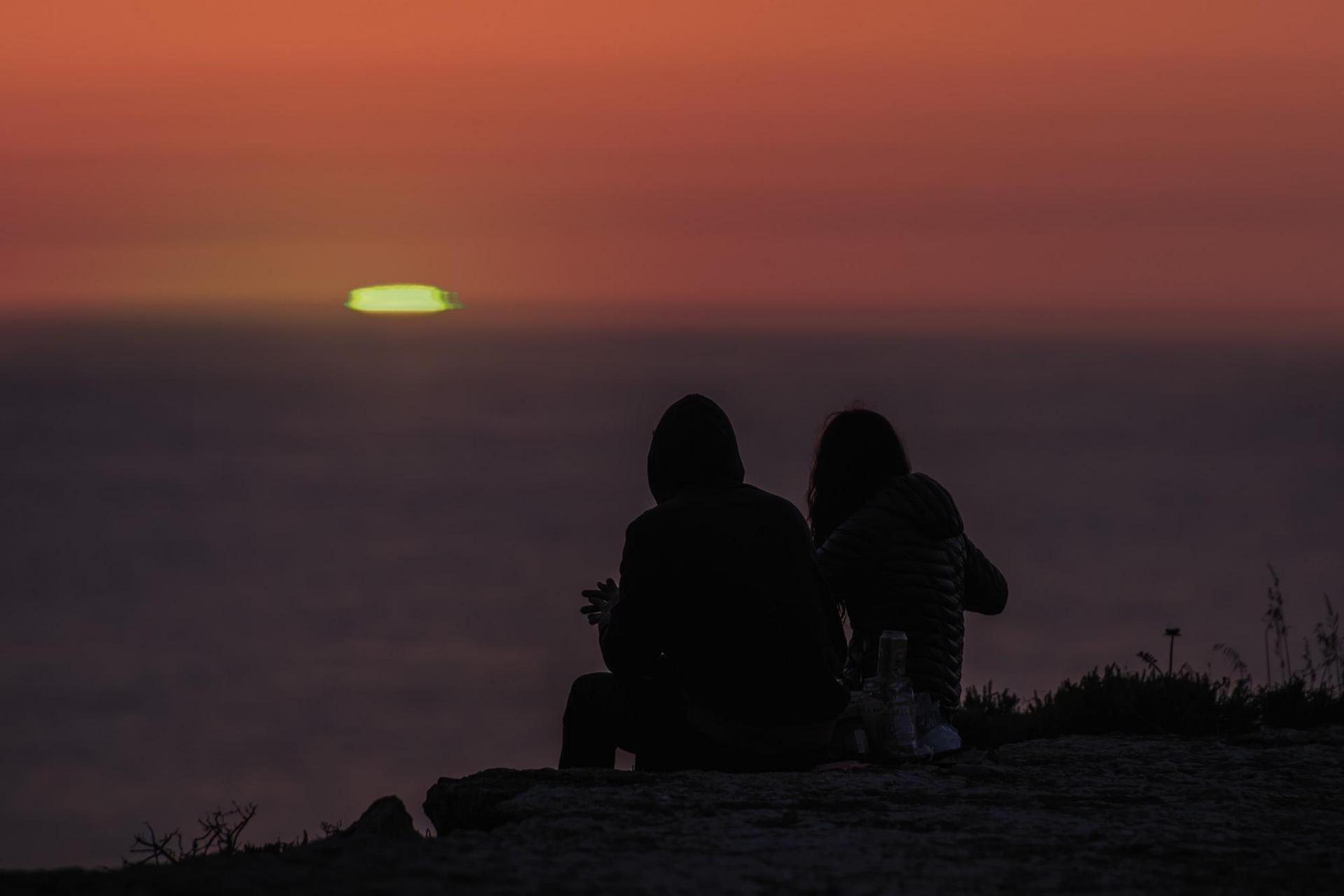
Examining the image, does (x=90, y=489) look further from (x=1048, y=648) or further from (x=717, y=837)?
(x=717, y=837)

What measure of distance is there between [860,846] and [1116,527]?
48259 mm

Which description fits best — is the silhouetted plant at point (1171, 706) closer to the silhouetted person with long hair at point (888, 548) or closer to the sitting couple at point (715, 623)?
the silhouetted person with long hair at point (888, 548)

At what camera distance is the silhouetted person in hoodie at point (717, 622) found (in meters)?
6.66

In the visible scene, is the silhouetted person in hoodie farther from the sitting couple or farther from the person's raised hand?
the person's raised hand

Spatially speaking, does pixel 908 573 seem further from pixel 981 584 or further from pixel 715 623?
pixel 715 623

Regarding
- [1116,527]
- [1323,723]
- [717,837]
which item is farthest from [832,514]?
[1116,527]

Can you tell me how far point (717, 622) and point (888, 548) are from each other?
1.06 m

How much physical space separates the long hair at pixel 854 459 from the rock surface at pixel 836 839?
1.18 meters

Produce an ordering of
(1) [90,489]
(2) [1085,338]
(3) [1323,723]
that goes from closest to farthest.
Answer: (3) [1323,723] → (1) [90,489] → (2) [1085,338]

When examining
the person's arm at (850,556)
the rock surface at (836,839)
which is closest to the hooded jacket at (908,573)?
the person's arm at (850,556)

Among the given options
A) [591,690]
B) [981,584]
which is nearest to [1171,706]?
[981,584]

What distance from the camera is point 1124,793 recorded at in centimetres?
672

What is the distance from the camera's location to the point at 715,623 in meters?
6.68

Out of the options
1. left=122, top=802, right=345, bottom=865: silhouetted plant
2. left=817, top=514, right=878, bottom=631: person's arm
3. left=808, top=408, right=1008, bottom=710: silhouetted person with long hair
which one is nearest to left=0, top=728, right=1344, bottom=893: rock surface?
left=808, top=408, right=1008, bottom=710: silhouetted person with long hair
